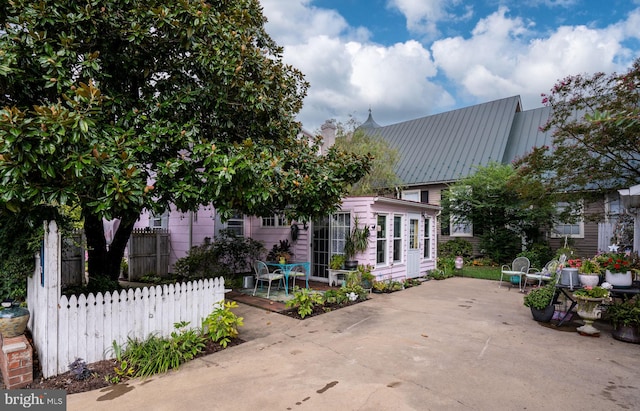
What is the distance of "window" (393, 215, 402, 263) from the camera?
32.7 ft

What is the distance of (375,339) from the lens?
16.5ft

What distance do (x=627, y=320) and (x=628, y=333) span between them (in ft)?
0.68

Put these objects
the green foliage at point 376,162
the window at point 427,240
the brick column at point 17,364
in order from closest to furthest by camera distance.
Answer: the brick column at point 17,364
the window at point 427,240
the green foliage at point 376,162

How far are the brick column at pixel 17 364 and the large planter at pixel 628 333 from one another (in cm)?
796

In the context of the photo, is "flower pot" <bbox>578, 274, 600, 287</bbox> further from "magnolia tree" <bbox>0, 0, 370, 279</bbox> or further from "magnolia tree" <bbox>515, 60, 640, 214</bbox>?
"magnolia tree" <bbox>0, 0, 370, 279</bbox>

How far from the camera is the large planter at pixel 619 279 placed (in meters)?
5.34

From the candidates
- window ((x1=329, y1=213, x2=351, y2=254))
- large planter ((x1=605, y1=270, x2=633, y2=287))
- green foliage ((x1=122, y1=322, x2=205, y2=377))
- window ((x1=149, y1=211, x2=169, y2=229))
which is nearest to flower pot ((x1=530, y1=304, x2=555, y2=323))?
large planter ((x1=605, y1=270, x2=633, y2=287))

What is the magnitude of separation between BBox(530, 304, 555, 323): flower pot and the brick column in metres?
7.62

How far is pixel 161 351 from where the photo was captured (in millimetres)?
4035

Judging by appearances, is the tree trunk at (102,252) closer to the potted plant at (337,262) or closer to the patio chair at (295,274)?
the patio chair at (295,274)

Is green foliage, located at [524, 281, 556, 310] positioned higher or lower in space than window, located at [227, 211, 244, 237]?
lower

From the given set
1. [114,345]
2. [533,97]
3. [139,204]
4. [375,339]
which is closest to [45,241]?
[139,204]

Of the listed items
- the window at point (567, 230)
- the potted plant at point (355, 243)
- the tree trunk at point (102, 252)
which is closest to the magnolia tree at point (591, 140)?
the window at point (567, 230)

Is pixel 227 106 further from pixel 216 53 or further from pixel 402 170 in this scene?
pixel 402 170
